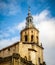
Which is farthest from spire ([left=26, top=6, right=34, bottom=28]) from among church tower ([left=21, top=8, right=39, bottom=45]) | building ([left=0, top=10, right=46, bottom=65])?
church tower ([left=21, top=8, right=39, bottom=45])

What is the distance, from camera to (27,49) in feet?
161

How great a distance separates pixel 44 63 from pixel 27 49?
7.04 m

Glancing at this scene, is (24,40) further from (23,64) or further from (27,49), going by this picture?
(23,64)

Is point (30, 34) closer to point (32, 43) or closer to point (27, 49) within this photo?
point (32, 43)

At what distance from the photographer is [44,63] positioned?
175 ft

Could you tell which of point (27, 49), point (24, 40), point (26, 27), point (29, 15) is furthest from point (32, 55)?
point (29, 15)

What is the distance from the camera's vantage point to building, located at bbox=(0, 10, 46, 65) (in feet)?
144

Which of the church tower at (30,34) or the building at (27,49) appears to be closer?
the building at (27,49)

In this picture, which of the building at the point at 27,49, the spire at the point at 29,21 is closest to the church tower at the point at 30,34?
the building at the point at 27,49

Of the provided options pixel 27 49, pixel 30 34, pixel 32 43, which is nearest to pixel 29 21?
pixel 30 34

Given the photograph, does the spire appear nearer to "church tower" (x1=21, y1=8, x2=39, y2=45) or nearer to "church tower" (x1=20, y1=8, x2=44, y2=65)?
"church tower" (x1=20, y1=8, x2=44, y2=65)

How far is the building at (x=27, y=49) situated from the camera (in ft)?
144

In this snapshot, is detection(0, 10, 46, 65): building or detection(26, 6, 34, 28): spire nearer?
detection(0, 10, 46, 65): building

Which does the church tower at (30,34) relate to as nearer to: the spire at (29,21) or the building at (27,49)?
the building at (27,49)
